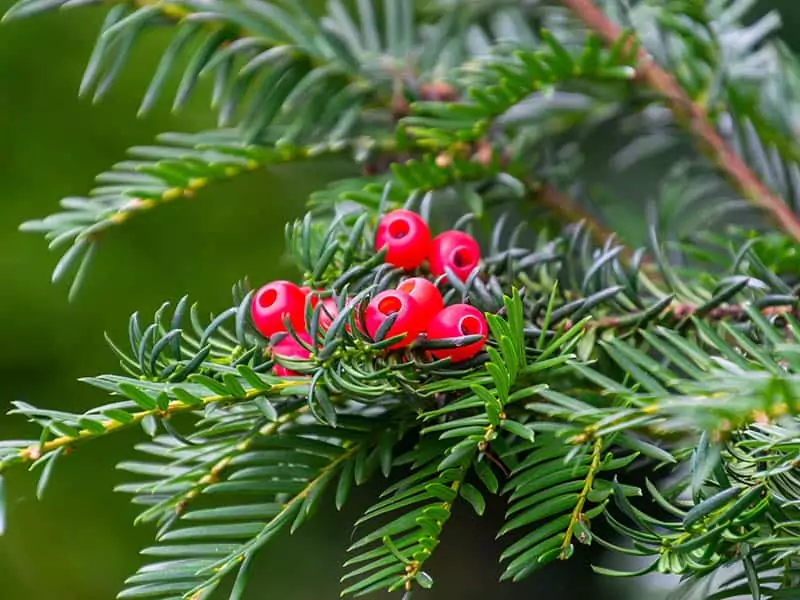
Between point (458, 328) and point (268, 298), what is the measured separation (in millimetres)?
68

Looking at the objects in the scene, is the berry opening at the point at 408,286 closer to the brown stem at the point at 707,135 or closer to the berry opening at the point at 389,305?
the berry opening at the point at 389,305

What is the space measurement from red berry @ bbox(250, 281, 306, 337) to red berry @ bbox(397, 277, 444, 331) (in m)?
0.04

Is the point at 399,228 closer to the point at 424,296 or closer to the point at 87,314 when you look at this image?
the point at 424,296

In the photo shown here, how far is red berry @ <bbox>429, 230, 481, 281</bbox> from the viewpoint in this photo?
1.13ft

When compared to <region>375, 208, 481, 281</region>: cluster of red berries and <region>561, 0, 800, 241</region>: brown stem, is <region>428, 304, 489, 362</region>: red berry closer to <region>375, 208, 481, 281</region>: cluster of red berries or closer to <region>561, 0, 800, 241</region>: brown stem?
<region>375, 208, 481, 281</region>: cluster of red berries

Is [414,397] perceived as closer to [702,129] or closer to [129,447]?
[702,129]

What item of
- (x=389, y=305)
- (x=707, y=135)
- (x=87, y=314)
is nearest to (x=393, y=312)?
(x=389, y=305)

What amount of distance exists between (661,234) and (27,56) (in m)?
0.52

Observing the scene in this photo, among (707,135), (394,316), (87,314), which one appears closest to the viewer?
(394,316)

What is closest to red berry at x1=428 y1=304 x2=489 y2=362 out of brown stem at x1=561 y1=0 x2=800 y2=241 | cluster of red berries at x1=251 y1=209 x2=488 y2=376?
cluster of red berries at x1=251 y1=209 x2=488 y2=376

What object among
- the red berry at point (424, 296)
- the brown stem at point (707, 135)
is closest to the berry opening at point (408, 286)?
the red berry at point (424, 296)

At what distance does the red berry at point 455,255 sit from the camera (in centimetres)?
35

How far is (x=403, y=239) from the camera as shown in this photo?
337 mm

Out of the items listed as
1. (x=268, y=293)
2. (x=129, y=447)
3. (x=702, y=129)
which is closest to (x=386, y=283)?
(x=268, y=293)
